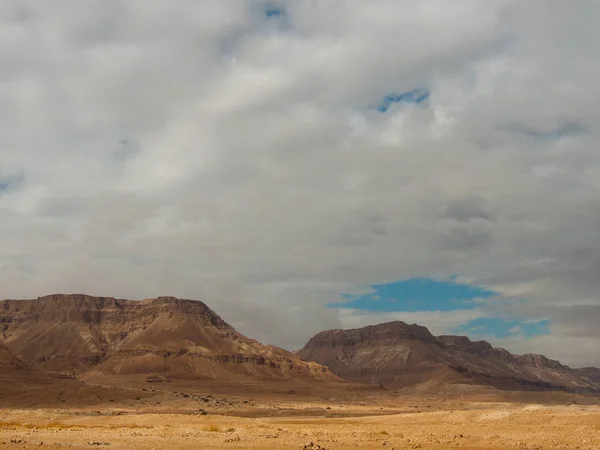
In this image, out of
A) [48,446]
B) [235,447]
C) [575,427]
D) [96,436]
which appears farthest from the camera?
[575,427]

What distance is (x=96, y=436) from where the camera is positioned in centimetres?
3650

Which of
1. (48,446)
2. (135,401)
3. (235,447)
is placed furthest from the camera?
(135,401)

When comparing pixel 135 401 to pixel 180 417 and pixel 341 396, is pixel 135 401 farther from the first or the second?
pixel 341 396

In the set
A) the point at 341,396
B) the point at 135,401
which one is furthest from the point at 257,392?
the point at 135,401

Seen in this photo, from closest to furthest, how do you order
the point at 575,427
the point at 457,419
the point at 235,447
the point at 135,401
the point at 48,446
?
the point at 48,446
the point at 235,447
the point at 575,427
the point at 457,419
the point at 135,401

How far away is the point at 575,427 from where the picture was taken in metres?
41.4

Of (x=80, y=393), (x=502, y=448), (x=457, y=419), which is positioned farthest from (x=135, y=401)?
(x=502, y=448)

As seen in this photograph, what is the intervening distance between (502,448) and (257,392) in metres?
163

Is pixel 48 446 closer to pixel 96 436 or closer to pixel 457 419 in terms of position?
pixel 96 436

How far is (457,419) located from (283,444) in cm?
2350

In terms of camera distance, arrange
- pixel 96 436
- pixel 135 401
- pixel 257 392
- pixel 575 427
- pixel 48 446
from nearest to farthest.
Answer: pixel 48 446, pixel 96 436, pixel 575 427, pixel 135 401, pixel 257 392

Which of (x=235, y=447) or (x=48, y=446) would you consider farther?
(x=235, y=447)

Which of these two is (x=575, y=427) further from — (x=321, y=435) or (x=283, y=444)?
(x=283, y=444)

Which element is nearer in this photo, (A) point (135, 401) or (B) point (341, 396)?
(A) point (135, 401)
